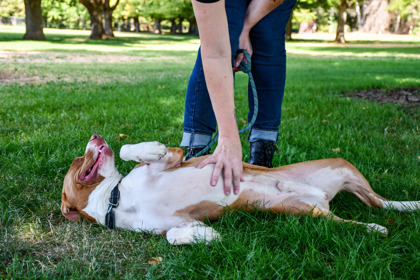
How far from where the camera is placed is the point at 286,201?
2547 mm

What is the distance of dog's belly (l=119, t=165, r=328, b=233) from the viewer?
8.05 feet

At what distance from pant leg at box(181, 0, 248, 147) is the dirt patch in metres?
4.25

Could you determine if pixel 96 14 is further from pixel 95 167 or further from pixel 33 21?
pixel 95 167

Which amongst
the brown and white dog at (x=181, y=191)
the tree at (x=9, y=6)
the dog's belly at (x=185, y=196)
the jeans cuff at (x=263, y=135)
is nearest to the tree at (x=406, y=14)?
the jeans cuff at (x=263, y=135)

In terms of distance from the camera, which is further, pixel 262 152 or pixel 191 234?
pixel 262 152

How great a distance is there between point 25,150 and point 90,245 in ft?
6.00

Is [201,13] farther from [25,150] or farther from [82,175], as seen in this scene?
[25,150]

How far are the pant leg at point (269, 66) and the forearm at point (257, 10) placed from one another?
58 millimetres

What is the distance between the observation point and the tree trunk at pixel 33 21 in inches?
1007

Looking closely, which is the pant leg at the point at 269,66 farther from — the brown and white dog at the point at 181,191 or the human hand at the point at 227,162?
the human hand at the point at 227,162

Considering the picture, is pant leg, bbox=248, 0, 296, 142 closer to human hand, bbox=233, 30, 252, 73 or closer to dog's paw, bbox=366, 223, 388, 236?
human hand, bbox=233, 30, 252, 73

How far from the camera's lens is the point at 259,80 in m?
3.24

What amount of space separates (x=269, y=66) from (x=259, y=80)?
14cm

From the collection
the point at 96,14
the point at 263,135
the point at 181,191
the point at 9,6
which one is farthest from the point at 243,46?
the point at 9,6
